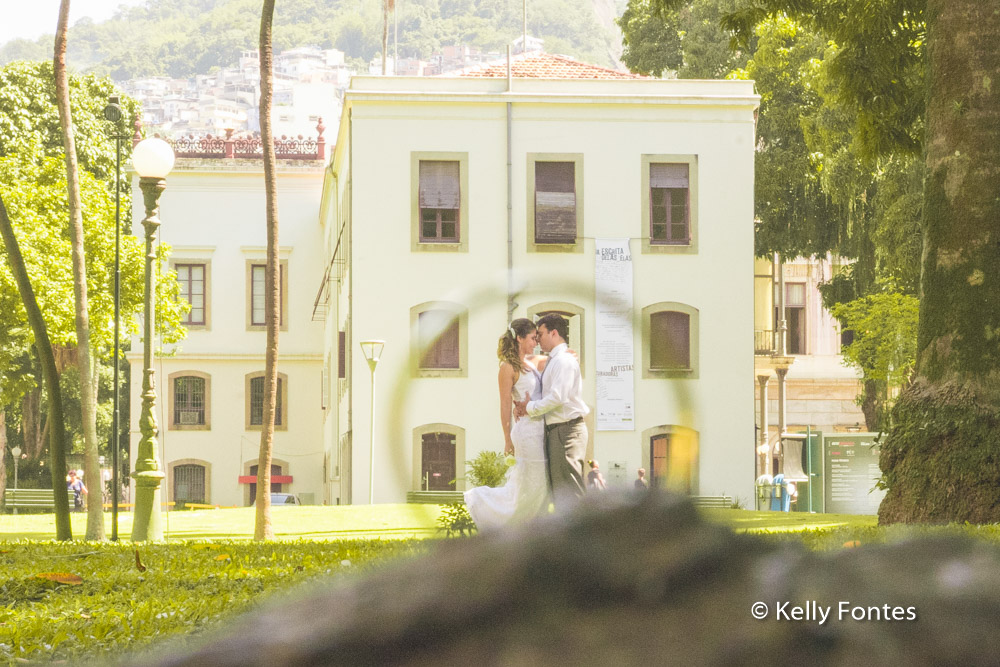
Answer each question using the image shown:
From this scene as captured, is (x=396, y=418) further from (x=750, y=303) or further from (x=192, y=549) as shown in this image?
(x=750, y=303)

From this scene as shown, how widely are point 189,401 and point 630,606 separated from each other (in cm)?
4204

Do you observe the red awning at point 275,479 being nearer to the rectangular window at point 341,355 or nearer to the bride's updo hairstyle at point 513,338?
the rectangular window at point 341,355

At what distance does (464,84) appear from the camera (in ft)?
96.7

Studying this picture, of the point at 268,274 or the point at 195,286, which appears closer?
the point at 268,274

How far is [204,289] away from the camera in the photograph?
40938mm

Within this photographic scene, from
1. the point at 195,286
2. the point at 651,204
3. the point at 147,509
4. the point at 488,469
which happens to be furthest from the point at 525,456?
the point at 195,286

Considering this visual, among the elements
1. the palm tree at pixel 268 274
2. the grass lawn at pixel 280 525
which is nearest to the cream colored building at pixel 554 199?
the grass lawn at pixel 280 525

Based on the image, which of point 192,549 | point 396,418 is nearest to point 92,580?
point 192,549

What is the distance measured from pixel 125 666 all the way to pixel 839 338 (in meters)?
43.0

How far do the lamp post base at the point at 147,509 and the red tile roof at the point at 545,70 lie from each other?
18.0m

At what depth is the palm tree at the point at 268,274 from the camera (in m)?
13.6

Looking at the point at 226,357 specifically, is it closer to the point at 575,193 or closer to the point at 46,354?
the point at 575,193

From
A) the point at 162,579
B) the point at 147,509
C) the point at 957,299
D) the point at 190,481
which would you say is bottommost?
the point at 190,481

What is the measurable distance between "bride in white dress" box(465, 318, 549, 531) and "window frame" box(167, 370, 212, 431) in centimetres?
3758
